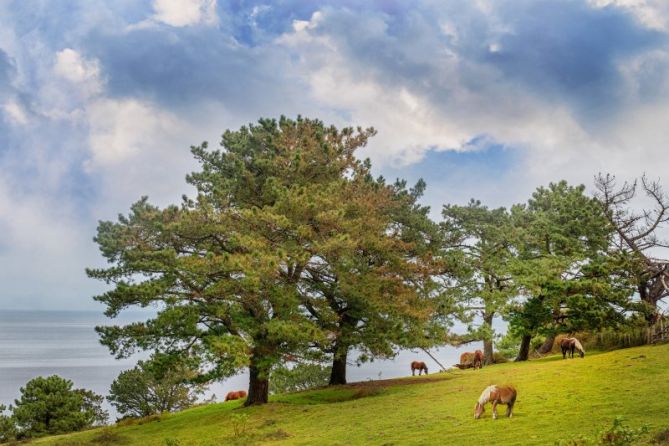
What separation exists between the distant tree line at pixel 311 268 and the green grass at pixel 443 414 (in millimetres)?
1972

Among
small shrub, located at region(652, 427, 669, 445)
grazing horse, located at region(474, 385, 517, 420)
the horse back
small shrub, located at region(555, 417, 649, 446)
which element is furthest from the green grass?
small shrub, located at region(555, 417, 649, 446)

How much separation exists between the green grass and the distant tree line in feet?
6.47

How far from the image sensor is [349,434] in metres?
15.9

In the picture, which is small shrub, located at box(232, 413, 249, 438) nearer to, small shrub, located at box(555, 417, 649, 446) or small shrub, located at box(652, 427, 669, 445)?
small shrub, located at box(555, 417, 649, 446)

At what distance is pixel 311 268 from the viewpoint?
24.3 metres

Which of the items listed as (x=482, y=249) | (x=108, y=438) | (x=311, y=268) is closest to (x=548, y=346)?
(x=482, y=249)

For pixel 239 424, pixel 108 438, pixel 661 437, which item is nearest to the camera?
pixel 661 437

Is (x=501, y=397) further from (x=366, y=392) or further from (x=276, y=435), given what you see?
(x=366, y=392)

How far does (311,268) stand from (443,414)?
9741mm

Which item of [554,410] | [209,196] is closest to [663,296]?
[554,410]

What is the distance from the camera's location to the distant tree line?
69.4 feet

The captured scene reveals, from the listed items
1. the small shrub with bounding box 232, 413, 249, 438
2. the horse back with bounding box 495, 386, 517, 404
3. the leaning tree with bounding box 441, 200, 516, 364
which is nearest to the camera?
the horse back with bounding box 495, 386, 517, 404

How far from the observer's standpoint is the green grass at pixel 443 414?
12664 millimetres

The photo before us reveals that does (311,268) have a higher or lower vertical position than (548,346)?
higher
